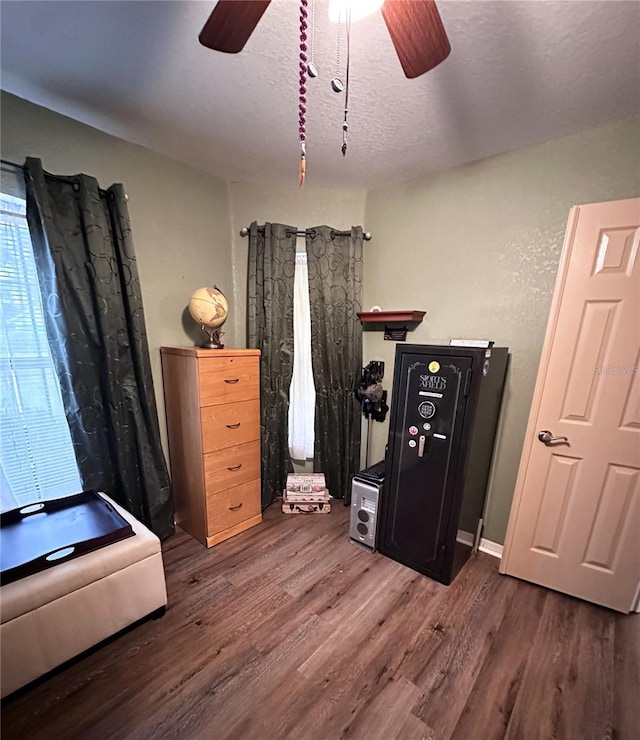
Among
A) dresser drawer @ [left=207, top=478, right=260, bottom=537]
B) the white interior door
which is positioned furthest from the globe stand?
the white interior door

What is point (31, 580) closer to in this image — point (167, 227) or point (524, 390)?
point (167, 227)

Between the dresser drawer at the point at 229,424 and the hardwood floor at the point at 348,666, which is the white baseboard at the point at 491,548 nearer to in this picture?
the hardwood floor at the point at 348,666

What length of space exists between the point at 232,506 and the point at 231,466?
0.31 meters

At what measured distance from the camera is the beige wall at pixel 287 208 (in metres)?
2.40

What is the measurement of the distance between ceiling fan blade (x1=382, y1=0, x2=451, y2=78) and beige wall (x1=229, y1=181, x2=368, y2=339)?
1497mm

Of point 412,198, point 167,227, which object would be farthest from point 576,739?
point 167,227

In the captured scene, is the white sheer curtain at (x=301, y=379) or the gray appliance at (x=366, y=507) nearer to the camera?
the gray appliance at (x=366, y=507)

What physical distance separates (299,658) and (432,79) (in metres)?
2.71

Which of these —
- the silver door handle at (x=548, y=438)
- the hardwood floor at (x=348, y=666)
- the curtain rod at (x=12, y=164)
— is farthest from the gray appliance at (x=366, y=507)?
the curtain rod at (x=12, y=164)

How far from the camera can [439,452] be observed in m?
1.72

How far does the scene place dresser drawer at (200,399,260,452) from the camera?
1940 millimetres

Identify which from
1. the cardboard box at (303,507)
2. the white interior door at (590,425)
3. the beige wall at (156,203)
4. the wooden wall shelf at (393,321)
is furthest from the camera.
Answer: the cardboard box at (303,507)

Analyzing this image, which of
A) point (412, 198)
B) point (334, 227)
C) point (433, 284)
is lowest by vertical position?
point (433, 284)

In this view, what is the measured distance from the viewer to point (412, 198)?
87.7 inches
